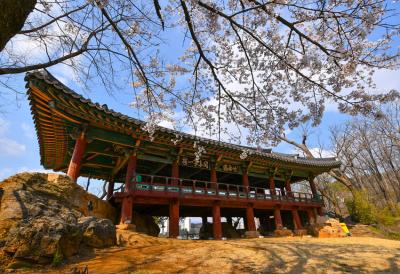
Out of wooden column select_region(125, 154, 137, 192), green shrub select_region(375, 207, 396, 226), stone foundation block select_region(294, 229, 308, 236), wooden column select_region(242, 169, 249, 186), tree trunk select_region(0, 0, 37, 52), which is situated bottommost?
stone foundation block select_region(294, 229, 308, 236)

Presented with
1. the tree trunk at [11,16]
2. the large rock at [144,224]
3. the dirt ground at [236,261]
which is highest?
the tree trunk at [11,16]

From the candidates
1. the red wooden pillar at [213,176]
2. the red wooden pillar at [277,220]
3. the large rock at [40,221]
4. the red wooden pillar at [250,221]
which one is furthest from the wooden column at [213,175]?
the large rock at [40,221]

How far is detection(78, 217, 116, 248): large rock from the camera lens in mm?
6410

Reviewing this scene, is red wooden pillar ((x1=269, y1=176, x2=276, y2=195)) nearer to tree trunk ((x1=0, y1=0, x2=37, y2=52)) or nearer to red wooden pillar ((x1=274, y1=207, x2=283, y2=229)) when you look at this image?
red wooden pillar ((x1=274, y1=207, x2=283, y2=229))

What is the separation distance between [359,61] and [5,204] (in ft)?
23.8

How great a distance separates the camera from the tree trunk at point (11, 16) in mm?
2189

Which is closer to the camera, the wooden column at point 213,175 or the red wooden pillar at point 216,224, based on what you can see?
the red wooden pillar at point 216,224

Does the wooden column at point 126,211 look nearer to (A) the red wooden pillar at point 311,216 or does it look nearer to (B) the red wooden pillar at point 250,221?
(B) the red wooden pillar at point 250,221

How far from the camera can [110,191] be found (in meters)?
15.2

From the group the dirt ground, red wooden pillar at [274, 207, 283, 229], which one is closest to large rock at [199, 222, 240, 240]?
red wooden pillar at [274, 207, 283, 229]

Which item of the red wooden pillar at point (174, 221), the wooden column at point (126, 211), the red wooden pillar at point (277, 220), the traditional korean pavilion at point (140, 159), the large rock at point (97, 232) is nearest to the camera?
the large rock at point (97, 232)

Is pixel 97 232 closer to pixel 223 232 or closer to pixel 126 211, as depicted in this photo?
pixel 126 211

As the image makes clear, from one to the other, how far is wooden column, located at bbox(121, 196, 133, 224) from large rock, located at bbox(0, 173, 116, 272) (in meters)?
2.44

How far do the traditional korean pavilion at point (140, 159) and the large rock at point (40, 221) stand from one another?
8.23 ft
